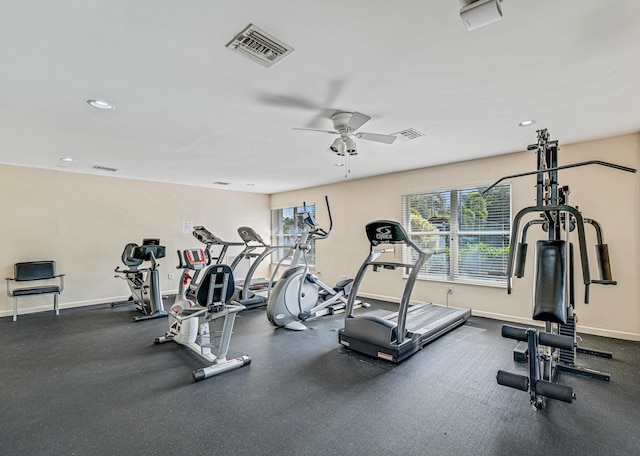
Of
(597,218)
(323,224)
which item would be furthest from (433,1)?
(323,224)

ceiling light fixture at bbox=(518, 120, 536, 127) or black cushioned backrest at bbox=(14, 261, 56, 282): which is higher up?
ceiling light fixture at bbox=(518, 120, 536, 127)

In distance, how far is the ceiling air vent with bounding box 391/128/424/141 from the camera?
3.50 m

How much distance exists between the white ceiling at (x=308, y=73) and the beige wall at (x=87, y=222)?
141 cm

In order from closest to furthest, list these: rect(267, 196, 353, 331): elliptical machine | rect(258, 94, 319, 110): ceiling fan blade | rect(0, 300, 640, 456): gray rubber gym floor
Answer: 1. rect(0, 300, 640, 456): gray rubber gym floor
2. rect(258, 94, 319, 110): ceiling fan blade
3. rect(267, 196, 353, 331): elliptical machine

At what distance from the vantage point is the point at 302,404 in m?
2.38

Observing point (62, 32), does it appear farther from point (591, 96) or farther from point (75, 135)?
point (591, 96)

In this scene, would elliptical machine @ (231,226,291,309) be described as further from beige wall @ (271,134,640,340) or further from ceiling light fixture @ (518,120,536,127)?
ceiling light fixture @ (518,120,536,127)

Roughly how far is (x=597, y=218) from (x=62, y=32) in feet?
18.0

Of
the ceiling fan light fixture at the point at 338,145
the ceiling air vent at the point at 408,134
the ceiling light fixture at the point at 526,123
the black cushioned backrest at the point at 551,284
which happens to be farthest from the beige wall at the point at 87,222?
the black cushioned backrest at the point at 551,284

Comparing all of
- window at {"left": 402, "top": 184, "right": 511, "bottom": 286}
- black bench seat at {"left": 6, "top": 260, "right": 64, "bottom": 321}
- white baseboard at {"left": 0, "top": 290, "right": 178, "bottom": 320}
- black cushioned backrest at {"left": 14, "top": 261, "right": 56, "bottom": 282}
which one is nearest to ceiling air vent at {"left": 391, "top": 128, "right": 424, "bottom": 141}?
window at {"left": 402, "top": 184, "right": 511, "bottom": 286}

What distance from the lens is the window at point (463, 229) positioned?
15.2ft

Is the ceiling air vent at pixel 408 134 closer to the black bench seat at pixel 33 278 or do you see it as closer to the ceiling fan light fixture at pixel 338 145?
the ceiling fan light fixture at pixel 338 145

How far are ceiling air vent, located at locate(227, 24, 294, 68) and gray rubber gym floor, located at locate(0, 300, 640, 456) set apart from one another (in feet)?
8.26

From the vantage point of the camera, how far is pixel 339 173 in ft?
19.0
